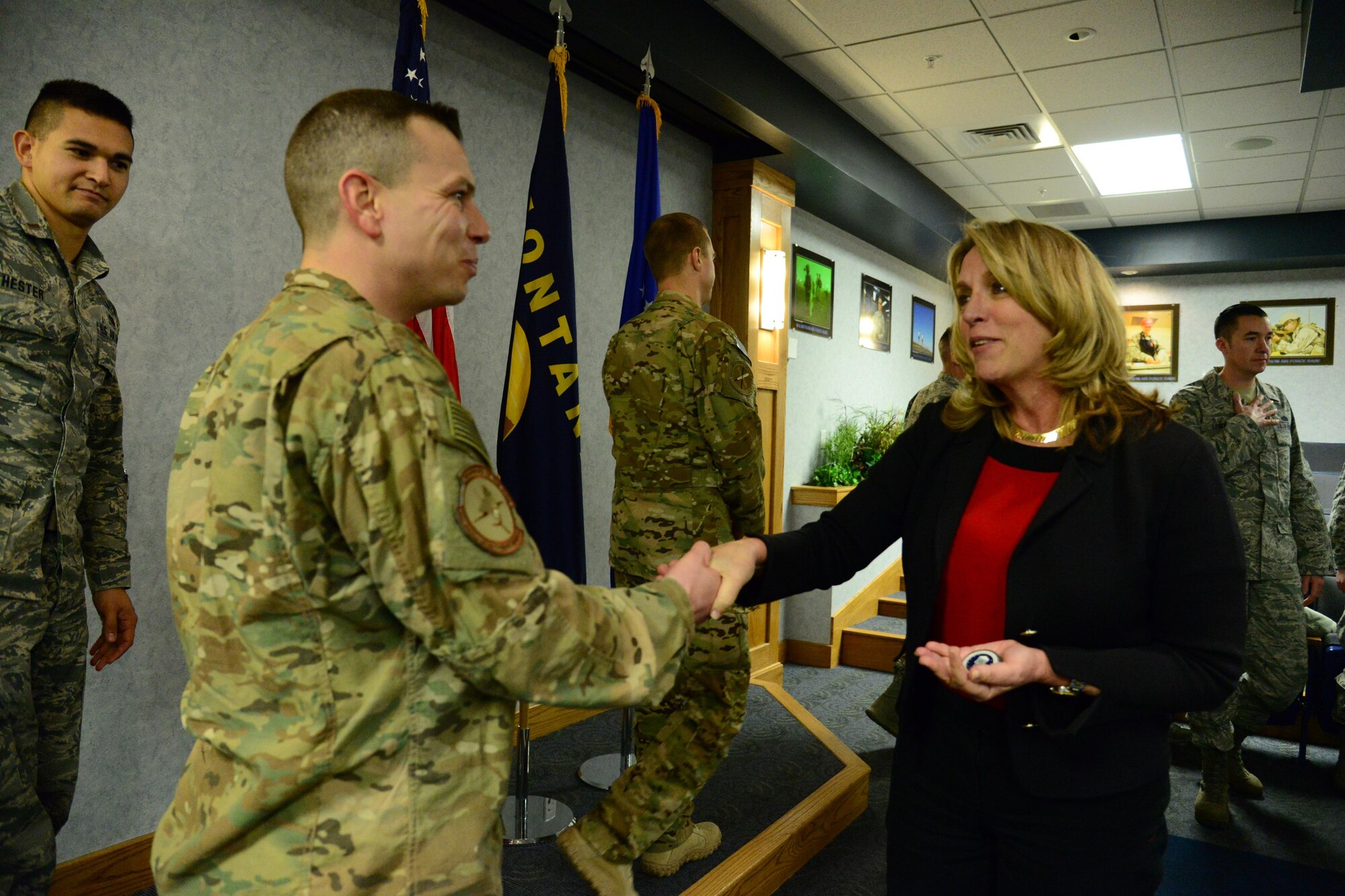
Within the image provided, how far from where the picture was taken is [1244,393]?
3.58 metres

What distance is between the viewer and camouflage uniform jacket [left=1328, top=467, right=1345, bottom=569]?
12.0 ft

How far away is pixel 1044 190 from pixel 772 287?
116 inches

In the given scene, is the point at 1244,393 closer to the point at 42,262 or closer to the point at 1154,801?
the point at 1154,801

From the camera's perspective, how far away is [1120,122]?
5.00m

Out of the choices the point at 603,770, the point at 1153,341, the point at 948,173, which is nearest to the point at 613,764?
the point at 603,770

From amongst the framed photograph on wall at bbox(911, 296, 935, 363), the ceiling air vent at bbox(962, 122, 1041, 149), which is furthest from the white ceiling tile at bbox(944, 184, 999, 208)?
the framed photograph on wall at bbox(911, 296, 935, 363)

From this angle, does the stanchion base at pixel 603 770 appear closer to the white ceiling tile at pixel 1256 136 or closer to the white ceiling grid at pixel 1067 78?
the white ceiling grid at pixel 1067 78

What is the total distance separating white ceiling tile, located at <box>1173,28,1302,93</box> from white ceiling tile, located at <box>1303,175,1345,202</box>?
2.28 m

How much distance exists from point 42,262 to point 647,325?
1.47 m

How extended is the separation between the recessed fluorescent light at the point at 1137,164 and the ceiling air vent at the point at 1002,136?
401 mm

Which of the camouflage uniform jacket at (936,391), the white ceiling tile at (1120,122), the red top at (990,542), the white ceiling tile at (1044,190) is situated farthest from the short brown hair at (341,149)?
the white ceiling tile at (1044,190)

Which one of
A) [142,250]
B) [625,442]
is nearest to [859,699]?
[625,442]

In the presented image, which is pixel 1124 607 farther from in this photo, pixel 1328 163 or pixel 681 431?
pixel 1328 163

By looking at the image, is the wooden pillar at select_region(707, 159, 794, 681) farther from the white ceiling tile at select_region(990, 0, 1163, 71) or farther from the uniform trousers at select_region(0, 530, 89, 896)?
the uniform trousers at select_region(0, 530, 89, 896)
